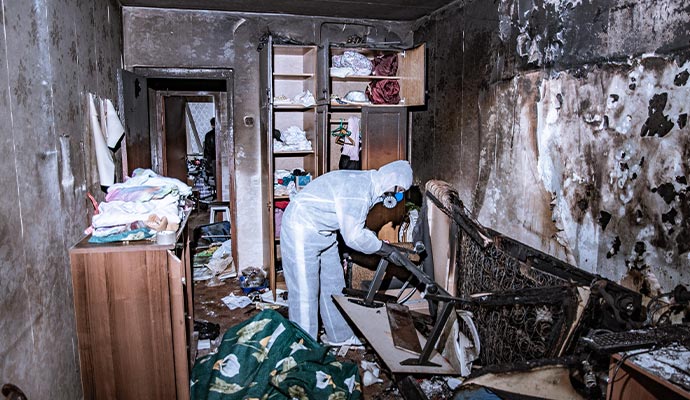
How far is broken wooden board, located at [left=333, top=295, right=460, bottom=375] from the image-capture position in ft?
9.54

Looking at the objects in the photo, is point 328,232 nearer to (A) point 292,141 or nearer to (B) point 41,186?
(A) point 292,141

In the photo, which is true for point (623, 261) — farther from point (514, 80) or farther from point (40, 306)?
point (40, 306)

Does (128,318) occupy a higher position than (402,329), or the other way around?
(128,318)

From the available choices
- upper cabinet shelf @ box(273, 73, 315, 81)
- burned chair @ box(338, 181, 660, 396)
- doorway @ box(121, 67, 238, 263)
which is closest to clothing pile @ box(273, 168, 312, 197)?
doorway @ box(121, 67, 238, 263)

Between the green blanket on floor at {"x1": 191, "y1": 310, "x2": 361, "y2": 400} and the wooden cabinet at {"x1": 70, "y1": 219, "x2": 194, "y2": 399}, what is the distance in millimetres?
423

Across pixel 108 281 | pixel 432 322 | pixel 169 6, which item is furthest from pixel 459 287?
pixel 169 6

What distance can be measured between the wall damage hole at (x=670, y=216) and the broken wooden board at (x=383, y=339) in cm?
137

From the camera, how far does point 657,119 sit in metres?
2.34

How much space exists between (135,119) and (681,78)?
13.5ft

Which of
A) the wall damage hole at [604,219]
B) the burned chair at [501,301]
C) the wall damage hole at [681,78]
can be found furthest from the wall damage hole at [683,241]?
the wall damage hole at [681,78]

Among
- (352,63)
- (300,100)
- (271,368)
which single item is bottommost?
(271,368)

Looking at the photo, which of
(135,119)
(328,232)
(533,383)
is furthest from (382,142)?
(533,383)

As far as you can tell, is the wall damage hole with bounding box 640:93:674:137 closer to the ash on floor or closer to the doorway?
the ash on floor

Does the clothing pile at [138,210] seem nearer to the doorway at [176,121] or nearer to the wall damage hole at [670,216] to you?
the doorway at [176,121]
